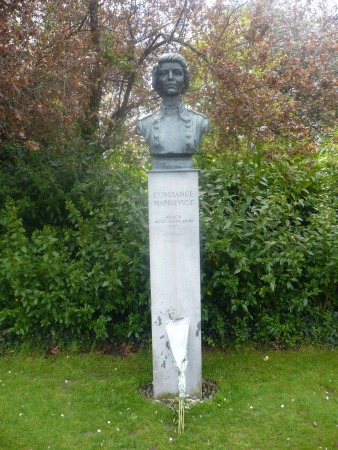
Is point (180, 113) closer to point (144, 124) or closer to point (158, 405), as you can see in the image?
point (144, 124)

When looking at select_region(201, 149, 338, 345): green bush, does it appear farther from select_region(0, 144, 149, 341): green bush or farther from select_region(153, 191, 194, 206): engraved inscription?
select_region(153, 191, 194, 206): engraved inscription

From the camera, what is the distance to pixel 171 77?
3975 mm

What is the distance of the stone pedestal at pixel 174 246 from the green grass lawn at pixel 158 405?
2.40ft

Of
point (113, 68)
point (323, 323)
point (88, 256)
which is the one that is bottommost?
point (323, 323)

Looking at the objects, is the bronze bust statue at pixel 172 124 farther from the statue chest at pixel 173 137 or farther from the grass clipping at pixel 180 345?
the grass clipping at pixel 180 345

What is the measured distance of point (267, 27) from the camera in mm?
8461

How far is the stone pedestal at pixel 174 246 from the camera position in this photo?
3.98 metres

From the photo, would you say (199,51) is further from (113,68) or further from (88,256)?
(88,256)

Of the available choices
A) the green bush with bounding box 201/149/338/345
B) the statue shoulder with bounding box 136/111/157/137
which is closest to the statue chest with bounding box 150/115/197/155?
the statue shoulder with bounding box 136/111/157/137

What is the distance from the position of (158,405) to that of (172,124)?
2.43m

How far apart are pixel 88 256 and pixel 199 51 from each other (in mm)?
4179

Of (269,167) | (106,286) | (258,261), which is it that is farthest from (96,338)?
(269,167)

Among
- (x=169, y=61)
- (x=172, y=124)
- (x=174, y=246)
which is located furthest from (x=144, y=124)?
(x=174, y=246)

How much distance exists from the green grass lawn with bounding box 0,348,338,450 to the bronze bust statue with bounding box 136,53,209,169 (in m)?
2.12
